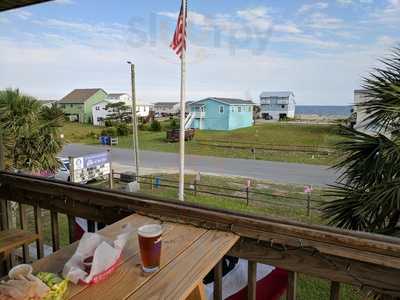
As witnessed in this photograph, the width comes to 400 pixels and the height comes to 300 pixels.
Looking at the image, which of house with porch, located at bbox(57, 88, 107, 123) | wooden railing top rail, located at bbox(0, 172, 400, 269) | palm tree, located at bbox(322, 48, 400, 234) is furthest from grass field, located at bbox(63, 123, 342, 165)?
wooden railing top rail, located at bbox(0, 172, 400, 269)

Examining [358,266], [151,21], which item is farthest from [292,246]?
[151,21]

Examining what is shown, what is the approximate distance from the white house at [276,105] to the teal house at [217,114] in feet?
7.15

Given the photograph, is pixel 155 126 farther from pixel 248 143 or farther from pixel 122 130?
pixel 248 143

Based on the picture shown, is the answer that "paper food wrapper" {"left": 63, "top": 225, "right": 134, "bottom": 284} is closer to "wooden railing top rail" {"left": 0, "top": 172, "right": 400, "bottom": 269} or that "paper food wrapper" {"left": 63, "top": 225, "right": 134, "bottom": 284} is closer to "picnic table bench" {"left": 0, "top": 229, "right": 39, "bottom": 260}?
"wooden railing top rail" {"left": 0, "top": 172, "right": 400, "bottom": 269}

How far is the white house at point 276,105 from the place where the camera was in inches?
880

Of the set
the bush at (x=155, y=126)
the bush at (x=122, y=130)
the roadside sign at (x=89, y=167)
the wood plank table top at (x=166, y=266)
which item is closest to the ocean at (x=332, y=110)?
the wood plank table top at (x=166, y=266)

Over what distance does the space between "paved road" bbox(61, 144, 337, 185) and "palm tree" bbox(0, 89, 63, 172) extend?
4.14 meters

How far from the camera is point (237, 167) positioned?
35.4ft

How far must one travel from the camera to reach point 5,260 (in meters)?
1.89

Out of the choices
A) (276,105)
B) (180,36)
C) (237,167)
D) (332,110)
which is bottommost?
(237,167)

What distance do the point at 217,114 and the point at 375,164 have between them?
2003cm

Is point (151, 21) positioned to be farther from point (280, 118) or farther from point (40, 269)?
point (280, 118)

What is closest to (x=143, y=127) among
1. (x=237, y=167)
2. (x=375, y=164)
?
(x=237, y=167)

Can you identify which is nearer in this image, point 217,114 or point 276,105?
point 217,114
